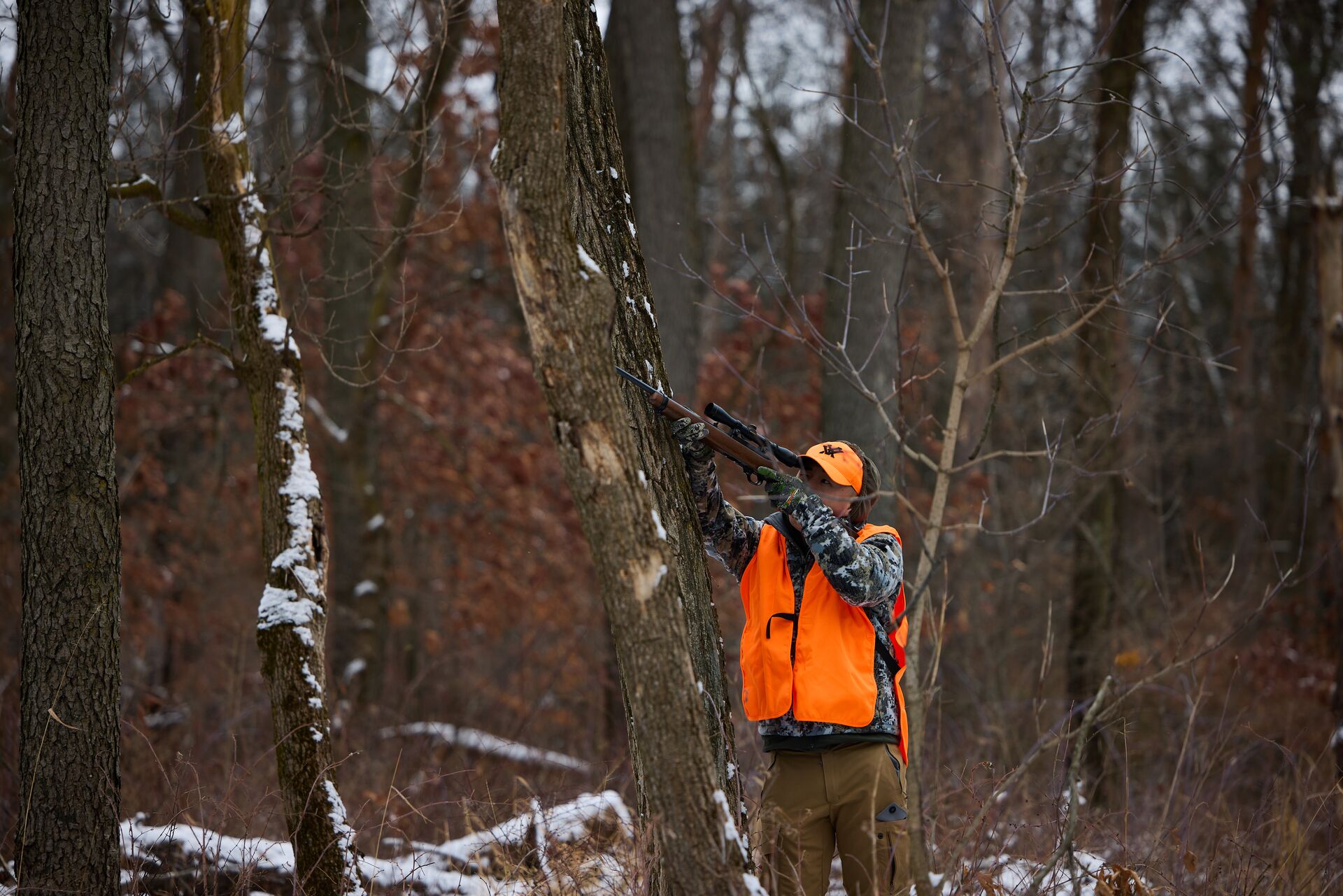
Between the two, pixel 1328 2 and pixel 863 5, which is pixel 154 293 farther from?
pixel 1328 2

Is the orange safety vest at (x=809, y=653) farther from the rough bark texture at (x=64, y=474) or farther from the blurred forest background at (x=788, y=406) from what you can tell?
the rough bark texture at (x=64, y=474)

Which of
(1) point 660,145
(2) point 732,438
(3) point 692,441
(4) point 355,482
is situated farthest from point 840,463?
(4) point 355,482

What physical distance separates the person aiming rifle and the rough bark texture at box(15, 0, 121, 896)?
73.6 inches

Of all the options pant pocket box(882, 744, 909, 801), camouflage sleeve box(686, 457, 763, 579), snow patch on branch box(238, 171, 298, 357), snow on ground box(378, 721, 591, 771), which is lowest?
snow on ground box(378, 721, 591, 771)

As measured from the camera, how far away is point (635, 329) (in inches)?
135

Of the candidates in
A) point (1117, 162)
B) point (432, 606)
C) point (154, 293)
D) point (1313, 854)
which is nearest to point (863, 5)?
point (1117, 162)

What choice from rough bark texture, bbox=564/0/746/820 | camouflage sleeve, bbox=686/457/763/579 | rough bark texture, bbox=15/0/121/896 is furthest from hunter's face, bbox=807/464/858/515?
rough bark texture, bbox=15/0/121/896

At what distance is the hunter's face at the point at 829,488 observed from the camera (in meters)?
3.52

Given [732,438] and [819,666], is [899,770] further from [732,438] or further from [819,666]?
[732,438]

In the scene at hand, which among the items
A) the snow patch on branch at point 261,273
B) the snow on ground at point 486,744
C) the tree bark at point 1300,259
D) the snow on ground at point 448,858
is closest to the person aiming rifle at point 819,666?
the snow on ground at point 448,858

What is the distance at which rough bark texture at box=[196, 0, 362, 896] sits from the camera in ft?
12.5

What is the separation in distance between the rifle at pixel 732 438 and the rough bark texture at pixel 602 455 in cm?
36

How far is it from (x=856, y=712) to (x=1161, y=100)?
1567 centimetres

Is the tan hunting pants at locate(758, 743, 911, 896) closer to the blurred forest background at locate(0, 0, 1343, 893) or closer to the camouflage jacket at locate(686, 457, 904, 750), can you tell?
the camouflage jacket at locate(686, 457, 904, 750)
